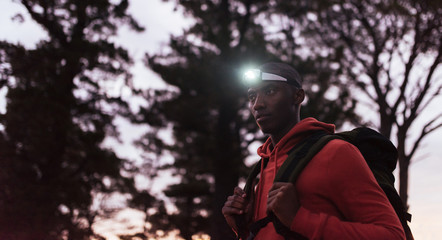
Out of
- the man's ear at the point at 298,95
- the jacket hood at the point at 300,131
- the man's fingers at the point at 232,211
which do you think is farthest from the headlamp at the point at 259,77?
the man's fingers at the point at 232,211

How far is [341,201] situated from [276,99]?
70 cm

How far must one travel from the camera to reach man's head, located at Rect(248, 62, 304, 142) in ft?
7.29

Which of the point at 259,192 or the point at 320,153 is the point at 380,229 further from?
the point at 259,192

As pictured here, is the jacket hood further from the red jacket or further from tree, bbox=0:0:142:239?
tree, bbox=0:0:142:239

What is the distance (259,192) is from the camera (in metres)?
2.17

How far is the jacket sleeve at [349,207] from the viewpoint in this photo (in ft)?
5.40

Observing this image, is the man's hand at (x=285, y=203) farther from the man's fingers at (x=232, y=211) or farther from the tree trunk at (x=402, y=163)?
the tree trunk at (x=402, y=163)

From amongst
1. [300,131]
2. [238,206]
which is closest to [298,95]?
[300,131]

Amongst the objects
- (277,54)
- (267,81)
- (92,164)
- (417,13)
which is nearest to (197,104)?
(277,54)

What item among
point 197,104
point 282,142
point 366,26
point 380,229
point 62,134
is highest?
point 366,26

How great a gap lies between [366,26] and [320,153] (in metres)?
12.4

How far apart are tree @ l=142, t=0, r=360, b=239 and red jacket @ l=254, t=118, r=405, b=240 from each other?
1152cm

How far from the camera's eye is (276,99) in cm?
223

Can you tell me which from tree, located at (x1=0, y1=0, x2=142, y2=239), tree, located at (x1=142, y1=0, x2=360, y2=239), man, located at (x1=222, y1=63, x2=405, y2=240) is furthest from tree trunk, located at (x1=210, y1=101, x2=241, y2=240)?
man, located at (x1=222, y1=63, x2=405, y2=240)
